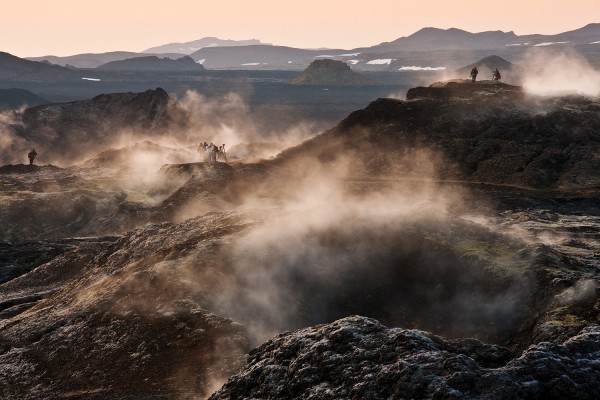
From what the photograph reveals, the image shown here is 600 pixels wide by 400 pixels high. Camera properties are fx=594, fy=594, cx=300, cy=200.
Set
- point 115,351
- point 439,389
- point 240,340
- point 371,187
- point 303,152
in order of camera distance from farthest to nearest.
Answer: point 303,152, point 371,187, point 115,351, point 240,340, point 439,389

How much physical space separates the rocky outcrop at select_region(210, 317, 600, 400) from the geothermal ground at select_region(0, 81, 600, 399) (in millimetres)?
47

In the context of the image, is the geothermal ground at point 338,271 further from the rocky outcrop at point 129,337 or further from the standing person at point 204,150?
the standing person at point 204,150

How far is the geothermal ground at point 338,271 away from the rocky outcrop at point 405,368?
47 millimetres

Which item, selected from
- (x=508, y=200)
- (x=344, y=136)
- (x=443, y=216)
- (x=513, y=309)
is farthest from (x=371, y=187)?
(x=513, y=309)

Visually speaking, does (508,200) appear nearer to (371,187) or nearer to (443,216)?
(371,187)

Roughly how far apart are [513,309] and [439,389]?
12.6 m

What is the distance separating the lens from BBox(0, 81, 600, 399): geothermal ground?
52.0 ft

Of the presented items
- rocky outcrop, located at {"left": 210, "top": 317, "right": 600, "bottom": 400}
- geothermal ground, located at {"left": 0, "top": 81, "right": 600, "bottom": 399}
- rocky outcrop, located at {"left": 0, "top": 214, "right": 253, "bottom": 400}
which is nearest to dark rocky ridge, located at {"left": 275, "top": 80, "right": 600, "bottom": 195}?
geothermal ground, located at {"left": 0, "top": 81, "right": 600, "bottom": 399}

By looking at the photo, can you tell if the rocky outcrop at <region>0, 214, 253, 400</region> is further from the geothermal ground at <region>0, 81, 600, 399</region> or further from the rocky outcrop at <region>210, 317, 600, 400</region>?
the rocky outcrop at <region>210, 317, 600, 400</region>

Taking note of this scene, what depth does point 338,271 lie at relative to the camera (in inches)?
1173

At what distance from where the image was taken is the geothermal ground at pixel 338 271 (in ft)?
52.0

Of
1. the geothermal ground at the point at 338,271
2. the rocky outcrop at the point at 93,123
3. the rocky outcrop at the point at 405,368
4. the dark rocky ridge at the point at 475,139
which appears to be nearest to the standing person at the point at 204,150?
the geothermal ground at the point at 338,271

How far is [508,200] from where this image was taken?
168ft

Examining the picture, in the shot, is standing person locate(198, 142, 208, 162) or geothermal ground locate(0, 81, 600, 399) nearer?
geothermal ground locate(0, 81, 600, 399)
